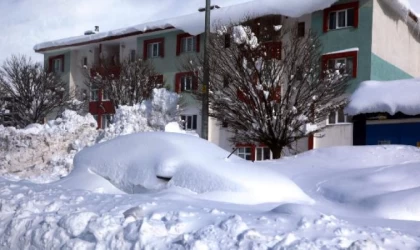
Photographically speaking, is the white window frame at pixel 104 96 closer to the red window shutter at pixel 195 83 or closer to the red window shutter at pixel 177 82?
the red window shutter at pixel 177 82

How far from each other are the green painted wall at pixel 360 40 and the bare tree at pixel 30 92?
16.3 meters

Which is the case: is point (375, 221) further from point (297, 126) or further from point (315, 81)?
point (315, 81)

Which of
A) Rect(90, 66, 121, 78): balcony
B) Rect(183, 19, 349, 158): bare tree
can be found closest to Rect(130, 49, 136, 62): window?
Rect(90, 66, 121, 78): balcony

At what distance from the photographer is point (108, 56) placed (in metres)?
32.5

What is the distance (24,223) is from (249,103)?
430 inches

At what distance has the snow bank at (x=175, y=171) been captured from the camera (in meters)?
6.21

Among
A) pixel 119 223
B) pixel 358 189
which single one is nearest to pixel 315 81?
pixel 358 189

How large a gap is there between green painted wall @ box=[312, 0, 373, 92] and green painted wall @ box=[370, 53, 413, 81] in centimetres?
33

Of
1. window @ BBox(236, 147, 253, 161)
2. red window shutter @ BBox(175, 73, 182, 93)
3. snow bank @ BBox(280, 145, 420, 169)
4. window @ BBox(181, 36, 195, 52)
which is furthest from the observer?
red window shutter @ BBox(175, 73, 182, 93)

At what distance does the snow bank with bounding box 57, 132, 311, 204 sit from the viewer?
20.4 ft

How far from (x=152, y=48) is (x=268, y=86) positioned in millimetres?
16179

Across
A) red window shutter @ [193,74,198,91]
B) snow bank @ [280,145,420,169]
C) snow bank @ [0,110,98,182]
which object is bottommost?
snow bank @ [0,110,98,182]

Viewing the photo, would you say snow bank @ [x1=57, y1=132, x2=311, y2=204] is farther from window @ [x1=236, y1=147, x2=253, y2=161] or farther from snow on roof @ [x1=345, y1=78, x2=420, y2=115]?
window @ [x1=236, y1=147, x2=253, y2=161]

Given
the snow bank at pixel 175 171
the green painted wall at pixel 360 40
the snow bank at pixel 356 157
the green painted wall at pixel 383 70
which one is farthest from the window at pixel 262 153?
the snow bank at pixel 175 171
